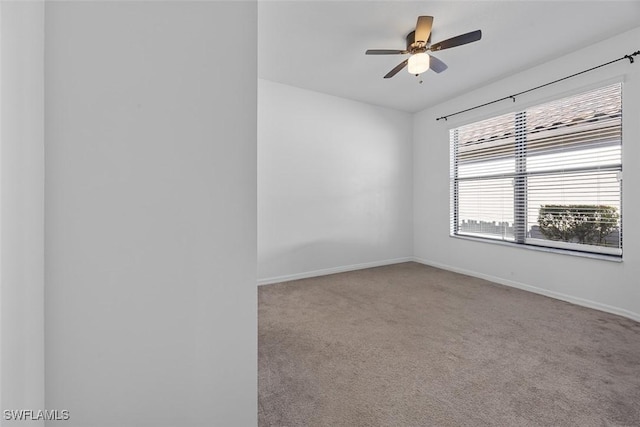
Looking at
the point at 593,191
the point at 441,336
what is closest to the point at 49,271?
the point at 441,336

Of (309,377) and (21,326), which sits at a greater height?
(21,326)

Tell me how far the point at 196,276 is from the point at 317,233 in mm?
3049

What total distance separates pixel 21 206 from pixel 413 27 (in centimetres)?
286

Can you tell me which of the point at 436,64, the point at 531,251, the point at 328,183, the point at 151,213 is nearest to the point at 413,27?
the point at 436,64

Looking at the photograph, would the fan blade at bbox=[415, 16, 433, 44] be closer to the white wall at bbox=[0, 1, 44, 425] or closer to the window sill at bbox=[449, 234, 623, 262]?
the white wall at bbox=[0, 1, 44, 425]

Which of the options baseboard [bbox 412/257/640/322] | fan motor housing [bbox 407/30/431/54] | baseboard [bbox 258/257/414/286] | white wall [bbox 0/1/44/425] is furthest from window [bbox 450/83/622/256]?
white wall [bbox 0/1/44/425]

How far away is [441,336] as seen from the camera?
6.68 feet

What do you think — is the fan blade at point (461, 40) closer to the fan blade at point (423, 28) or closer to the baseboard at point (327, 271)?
the fan blade at point (423, 28)

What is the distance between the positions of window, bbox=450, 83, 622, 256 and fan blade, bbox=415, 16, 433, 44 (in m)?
1.90

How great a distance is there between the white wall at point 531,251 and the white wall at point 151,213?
11.3ft

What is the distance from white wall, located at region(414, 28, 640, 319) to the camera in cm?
244

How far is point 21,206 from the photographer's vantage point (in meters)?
0.60

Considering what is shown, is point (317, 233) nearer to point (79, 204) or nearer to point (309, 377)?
point (309, 377)

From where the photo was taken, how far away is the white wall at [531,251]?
244 cm
